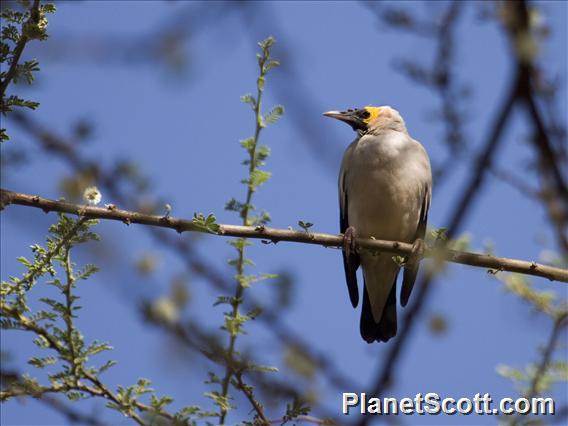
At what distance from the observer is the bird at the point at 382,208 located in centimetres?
693

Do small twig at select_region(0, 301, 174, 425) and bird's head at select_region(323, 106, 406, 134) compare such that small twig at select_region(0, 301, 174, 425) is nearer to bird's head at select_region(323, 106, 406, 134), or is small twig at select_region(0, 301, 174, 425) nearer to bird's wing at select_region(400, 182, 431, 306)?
bird's wing at select_region(400, 182, 431, 306)

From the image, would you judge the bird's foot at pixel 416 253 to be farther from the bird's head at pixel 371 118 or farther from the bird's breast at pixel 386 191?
the bird's head at pixel 371 118

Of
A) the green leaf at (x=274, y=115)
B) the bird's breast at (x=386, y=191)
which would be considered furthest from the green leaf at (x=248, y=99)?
the bird's breast at (x=386, y=191)

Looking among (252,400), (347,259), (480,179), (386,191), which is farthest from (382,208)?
(480,179)

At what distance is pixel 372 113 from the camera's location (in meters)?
8.32

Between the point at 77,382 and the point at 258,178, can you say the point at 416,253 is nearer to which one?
the point at 258,178

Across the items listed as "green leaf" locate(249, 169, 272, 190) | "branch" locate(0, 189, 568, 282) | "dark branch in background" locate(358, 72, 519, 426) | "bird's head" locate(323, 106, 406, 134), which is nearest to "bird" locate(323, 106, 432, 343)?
"bird's head" locate(323, 106, 406, 134)

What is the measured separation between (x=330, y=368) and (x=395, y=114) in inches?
238

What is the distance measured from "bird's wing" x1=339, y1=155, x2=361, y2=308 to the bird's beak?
903 millimetres

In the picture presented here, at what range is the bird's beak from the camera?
820 centimetres

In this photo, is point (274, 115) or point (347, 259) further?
point (347, 259)

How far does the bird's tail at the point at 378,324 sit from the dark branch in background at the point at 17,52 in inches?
179

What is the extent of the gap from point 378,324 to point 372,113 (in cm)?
228

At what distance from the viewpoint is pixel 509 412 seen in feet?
14.1
